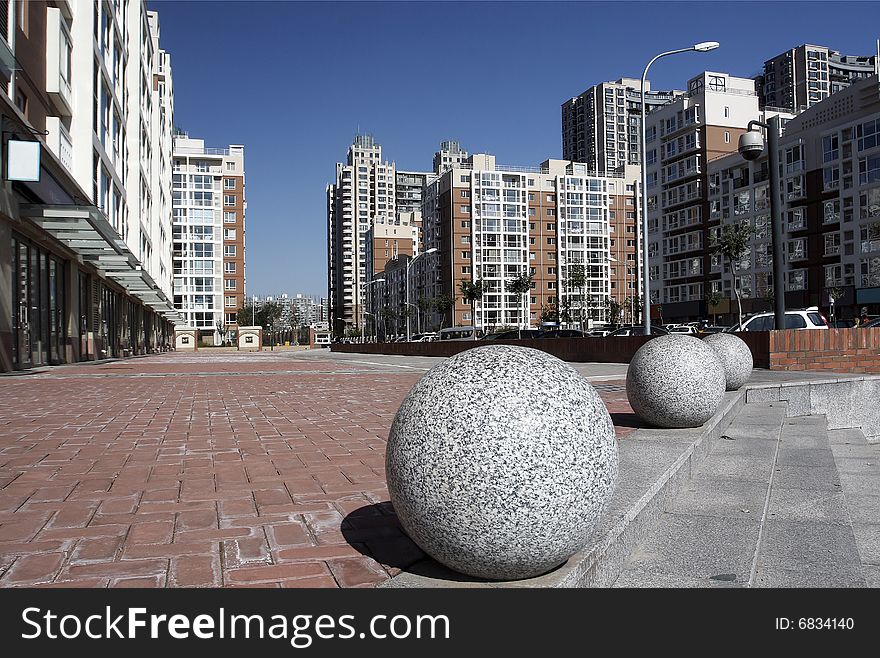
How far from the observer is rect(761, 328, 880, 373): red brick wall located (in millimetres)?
16203

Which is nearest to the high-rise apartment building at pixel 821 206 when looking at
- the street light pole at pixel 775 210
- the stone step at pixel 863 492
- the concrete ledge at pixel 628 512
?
the street light pole at pixel 775 210

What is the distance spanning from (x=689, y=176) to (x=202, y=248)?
65.8 m

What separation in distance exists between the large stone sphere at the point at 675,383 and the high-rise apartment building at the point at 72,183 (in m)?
16.7

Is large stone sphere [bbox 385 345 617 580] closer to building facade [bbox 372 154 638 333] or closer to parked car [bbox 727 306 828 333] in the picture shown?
parked car [bbox 727 306 828 333]

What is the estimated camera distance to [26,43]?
20047 millimetres

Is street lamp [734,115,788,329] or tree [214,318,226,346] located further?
tree [214,318,226,346]

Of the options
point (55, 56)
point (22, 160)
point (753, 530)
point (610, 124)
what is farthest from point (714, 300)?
point (610, 124)

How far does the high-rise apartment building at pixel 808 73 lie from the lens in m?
162

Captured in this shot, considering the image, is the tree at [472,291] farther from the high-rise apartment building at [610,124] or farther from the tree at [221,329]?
the high-rise apartment building at [610,124]

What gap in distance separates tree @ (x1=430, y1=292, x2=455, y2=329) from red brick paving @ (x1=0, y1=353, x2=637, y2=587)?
327 ft

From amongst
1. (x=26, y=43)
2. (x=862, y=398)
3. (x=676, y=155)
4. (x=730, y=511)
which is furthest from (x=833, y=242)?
(x=730, y=511)

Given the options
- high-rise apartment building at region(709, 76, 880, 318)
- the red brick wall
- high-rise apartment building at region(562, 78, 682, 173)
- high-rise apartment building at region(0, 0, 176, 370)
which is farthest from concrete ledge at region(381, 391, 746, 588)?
high-rise apartment building at region(562, 78, 682, 173)

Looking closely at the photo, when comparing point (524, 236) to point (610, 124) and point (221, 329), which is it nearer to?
point (221, 329)

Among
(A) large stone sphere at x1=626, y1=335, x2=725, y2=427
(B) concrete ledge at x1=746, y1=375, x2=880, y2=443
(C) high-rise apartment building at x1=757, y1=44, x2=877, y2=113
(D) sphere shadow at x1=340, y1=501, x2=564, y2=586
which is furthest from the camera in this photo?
(C) high-rise apartment building at x1=757, y1=44, x2=877, y2=113
